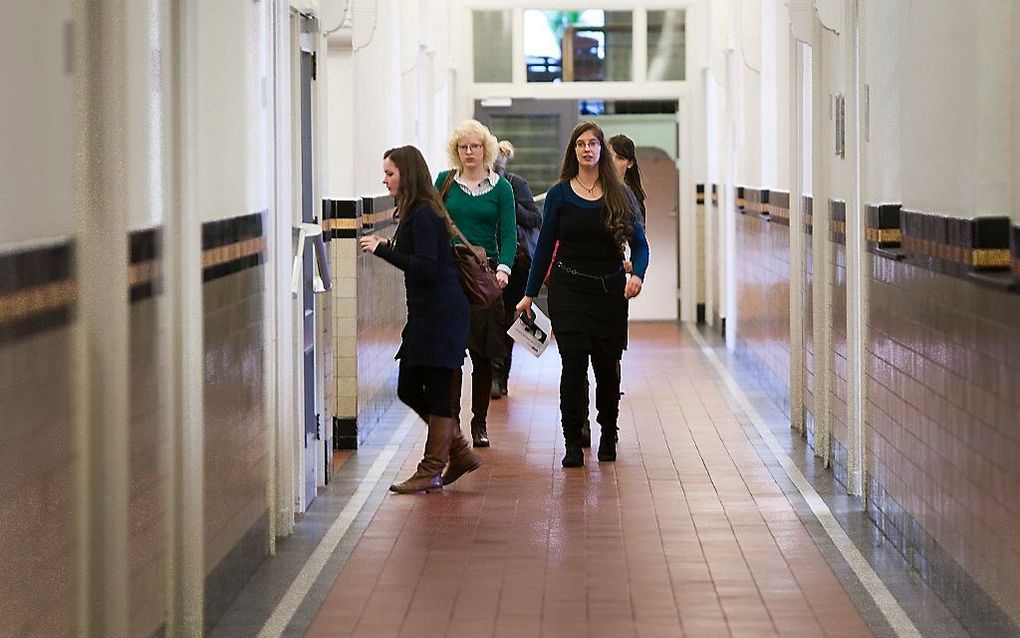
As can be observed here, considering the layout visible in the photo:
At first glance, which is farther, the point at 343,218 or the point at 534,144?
the point at 534,144

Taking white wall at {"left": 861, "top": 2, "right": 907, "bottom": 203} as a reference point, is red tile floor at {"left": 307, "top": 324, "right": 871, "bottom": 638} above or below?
below

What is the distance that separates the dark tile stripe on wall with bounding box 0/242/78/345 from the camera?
3.11m

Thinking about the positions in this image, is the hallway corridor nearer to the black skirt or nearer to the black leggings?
the black leggings

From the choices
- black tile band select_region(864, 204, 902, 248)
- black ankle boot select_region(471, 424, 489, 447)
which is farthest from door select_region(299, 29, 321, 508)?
black tile band select_region(864, 204, 902, 248)

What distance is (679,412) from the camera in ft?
33.4

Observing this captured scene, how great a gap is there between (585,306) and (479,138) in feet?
3.65

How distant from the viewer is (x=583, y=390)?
8359 millimetres

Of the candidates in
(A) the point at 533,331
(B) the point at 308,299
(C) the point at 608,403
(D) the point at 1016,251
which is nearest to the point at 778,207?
(A) the point at 533,331

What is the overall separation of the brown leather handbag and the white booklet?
1.49 m

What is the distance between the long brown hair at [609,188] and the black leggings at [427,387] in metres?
1.24

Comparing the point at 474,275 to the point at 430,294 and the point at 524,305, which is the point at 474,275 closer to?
the point at 430,294

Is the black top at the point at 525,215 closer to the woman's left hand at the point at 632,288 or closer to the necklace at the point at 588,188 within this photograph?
the necklace at the point at 588,188

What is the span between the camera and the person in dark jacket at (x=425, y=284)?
7164 mm

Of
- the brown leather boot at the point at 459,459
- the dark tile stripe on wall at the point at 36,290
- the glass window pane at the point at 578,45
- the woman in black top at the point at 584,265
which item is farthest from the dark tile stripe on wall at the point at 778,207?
the dark tile stripe on wall at the point at 36,290
